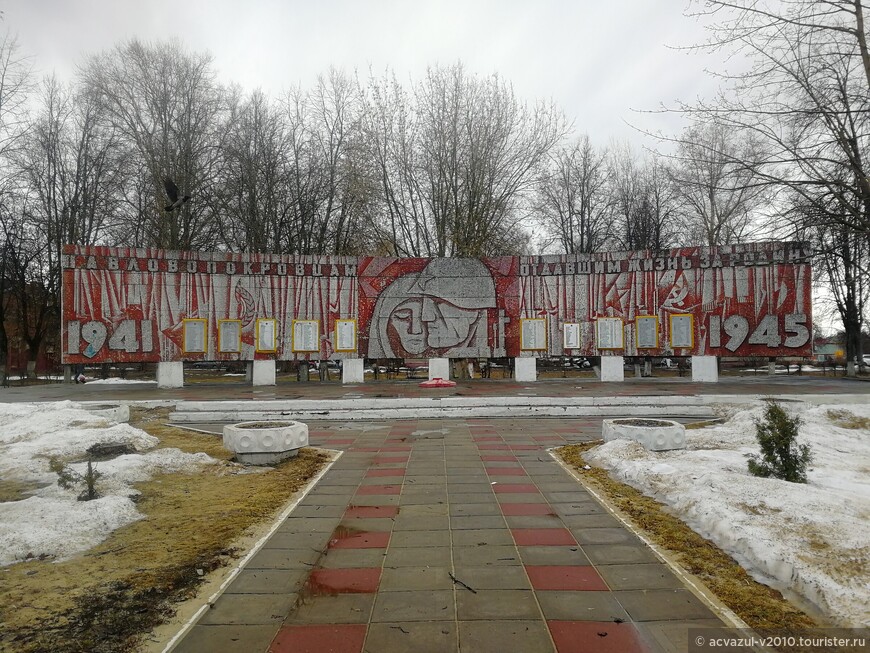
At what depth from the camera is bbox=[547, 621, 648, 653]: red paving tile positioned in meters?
3.00

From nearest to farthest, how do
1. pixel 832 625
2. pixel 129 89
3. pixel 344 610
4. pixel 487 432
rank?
pixel 832 625
pixel 344 610
pixel 487 432
pixel 129 89

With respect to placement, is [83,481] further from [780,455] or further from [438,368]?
[438,368]

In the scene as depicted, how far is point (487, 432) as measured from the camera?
10797 mm

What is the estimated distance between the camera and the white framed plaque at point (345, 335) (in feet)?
69.1

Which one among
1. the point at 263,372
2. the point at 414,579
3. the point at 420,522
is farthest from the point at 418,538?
the point at 263,372

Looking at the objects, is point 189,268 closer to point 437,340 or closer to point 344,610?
point 437,340

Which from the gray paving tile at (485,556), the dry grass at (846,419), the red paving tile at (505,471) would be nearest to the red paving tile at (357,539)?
the gray paving tile at (485,556)

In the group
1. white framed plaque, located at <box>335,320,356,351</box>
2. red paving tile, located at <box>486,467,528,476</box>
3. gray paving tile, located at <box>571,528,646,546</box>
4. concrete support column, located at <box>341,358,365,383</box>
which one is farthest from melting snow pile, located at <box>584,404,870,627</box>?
white framed plaque, located at <box>335,320,356,351</box>

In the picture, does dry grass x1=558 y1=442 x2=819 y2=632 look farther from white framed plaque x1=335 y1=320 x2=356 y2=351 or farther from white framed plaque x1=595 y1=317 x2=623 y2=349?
white framed plaque x1=335 y1=320 x2=356 y2=351

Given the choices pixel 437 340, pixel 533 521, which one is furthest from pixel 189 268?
pixel 533 521

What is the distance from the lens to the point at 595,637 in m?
3.12

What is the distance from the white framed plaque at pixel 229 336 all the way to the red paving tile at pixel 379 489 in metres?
15.2

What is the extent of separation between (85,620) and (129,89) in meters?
28.5

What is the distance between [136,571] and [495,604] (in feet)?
8.48
